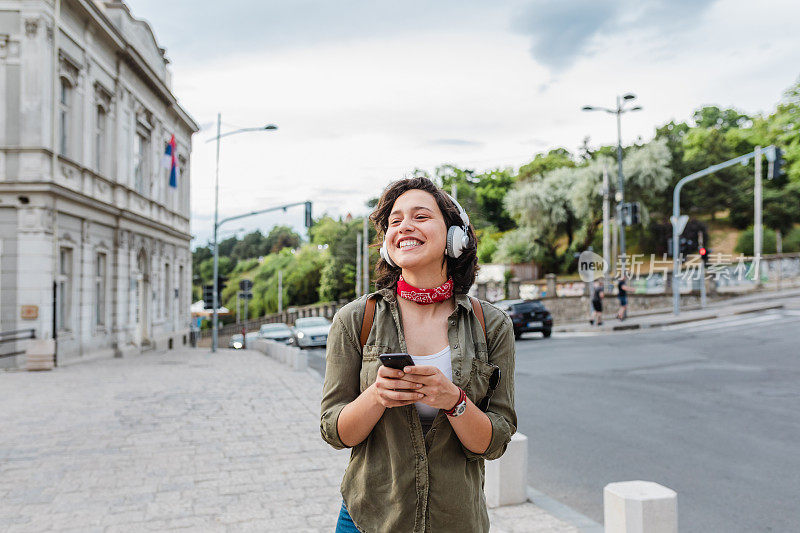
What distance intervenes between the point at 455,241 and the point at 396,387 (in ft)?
2.07

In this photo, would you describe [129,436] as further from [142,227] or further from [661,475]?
[142,227]

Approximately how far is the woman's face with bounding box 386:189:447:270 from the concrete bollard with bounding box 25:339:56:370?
17318 mm

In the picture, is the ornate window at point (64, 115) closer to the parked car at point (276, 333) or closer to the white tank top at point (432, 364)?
the parked car at point (276, 333)

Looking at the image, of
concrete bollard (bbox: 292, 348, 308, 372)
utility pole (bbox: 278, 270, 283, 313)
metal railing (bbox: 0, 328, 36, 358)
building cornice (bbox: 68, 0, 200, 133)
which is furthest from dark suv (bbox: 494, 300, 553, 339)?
utility pole (bbox: 278, 270, 283, 313)

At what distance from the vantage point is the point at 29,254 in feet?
58.6

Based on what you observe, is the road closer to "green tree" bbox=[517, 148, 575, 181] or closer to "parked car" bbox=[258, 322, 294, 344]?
"parked car" bbox=[258, 322, 294, 344]

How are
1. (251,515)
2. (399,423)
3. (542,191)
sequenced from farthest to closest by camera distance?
1. (542,191)
2. (251,515)
3. (399,423)

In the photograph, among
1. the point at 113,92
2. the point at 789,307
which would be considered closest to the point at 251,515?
the point at 113,92

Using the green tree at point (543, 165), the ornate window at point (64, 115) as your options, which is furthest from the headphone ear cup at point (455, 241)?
the green tree at point (543, 165)

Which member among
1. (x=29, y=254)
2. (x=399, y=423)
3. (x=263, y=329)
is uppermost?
(x=29, y=254)

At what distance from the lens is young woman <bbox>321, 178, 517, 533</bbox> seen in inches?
84.4

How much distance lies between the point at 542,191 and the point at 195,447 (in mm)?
46913

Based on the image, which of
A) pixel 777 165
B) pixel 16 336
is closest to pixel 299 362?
pixel 16 336

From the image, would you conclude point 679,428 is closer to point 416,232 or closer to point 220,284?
point 416,232
